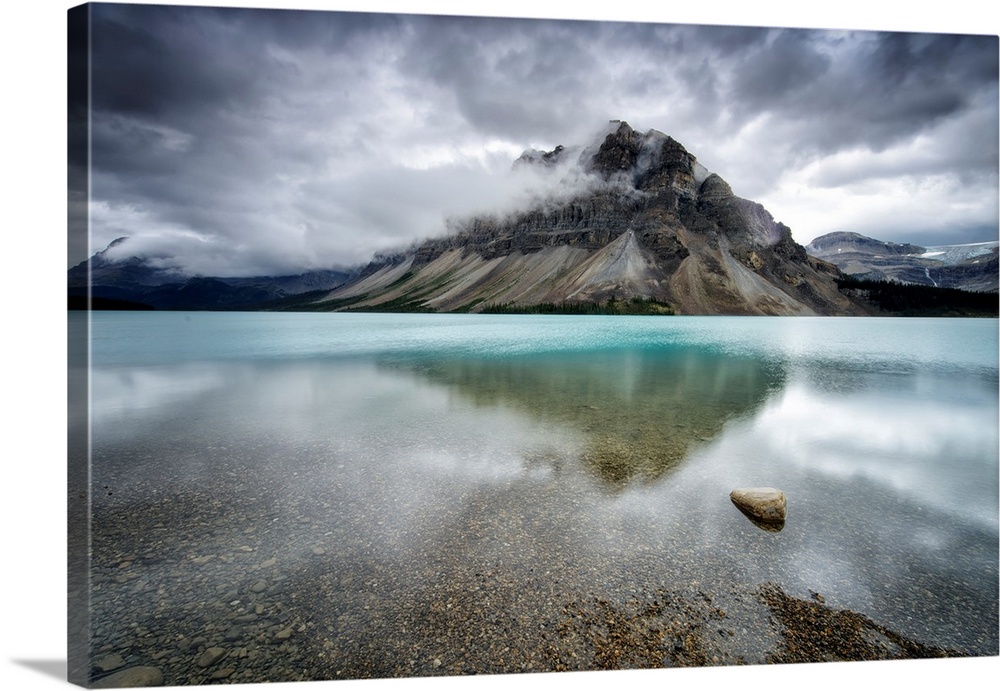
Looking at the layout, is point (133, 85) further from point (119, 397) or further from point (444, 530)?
point (119, 397)

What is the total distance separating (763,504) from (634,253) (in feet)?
456

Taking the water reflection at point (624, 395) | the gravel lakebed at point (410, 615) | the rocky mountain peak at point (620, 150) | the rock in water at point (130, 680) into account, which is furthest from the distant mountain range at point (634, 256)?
the rock in water at point (130, 680)

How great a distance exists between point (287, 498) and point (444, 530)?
7.39 ft

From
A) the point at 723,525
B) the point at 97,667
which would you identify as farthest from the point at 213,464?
the point at 723,525

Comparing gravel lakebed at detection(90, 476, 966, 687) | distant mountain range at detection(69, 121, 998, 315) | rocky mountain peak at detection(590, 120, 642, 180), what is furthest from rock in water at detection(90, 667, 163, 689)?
rocky mountain peak at detection(590, 120, 642, 180)

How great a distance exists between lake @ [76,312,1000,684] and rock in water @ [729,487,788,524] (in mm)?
153

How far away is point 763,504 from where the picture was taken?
527 centimetres

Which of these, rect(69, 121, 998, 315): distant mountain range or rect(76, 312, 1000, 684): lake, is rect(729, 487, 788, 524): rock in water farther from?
rect(69, 121, 998, 315): distant mountain range

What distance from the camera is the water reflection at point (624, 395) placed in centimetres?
769

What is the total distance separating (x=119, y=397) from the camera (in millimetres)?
12164

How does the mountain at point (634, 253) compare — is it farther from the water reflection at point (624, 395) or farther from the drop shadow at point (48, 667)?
the drop shadow at point (48, 667)

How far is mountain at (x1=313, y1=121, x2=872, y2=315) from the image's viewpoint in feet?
389

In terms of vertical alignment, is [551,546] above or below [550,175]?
below

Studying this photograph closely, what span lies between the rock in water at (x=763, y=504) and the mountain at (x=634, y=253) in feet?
350
